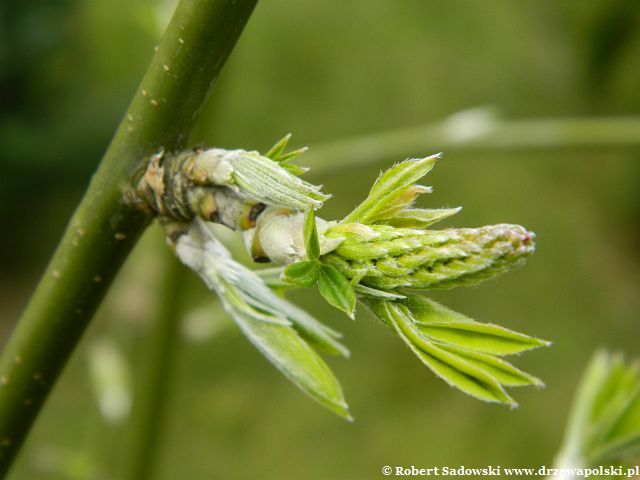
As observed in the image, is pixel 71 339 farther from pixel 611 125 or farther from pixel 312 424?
pixel 312 424

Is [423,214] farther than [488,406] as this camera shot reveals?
No

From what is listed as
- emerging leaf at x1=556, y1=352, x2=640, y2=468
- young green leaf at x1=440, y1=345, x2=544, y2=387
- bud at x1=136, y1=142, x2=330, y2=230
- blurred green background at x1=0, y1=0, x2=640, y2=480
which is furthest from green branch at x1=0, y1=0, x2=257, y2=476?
blurred green background at x1=0, y1=0, x2=640, y2=480

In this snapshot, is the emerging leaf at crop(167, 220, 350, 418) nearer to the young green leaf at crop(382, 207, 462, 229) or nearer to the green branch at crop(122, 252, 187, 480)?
the young green leaf at crop(382, 207, 462, 229)

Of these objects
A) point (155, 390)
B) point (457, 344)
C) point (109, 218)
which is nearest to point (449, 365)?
point (457, 344)

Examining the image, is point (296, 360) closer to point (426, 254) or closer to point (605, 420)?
point (426, 254)

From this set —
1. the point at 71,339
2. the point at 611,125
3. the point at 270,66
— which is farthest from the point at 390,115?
the point at 71,339

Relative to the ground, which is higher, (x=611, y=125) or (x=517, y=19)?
(x=517, y=19)
